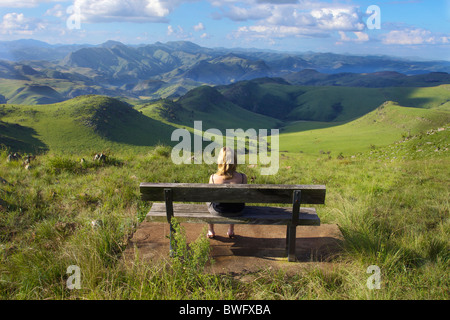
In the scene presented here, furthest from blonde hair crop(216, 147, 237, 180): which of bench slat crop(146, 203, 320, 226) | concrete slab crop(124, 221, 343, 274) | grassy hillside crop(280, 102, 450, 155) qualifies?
grassy hillside crop(280, 102, 450, 155)

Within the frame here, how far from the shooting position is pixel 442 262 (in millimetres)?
3895

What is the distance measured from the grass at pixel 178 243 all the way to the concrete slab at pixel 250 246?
20 cm

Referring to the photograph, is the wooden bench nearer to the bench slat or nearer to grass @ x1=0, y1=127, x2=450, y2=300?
the bench slat

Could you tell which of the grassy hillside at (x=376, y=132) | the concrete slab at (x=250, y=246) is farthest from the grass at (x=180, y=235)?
the grassy hillside at (x=376, y=132)

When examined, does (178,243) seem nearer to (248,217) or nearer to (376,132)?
(248,217)

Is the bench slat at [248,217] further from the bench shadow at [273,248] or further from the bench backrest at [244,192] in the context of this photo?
the bench shadow at [273,248]

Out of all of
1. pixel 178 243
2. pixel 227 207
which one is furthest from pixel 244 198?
pixel 178 243

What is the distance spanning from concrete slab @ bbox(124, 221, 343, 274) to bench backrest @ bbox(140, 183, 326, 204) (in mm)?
544

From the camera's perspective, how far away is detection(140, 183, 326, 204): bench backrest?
147 inches

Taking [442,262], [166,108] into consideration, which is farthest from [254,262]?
[166,108]

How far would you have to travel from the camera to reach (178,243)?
373 centimetres

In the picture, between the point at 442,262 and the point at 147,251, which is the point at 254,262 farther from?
the point at 442,262

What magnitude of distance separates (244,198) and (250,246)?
1.22m

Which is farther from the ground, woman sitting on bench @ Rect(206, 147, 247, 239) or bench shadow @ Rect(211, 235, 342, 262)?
woman sitting on bench @ Rect(206, 147, 247, 239)
